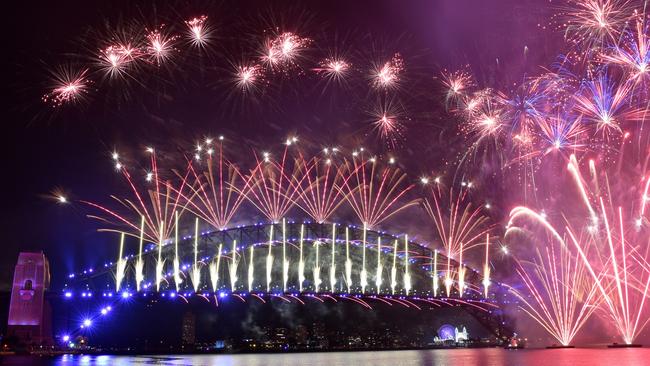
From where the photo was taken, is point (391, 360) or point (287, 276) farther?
point (287, 276)

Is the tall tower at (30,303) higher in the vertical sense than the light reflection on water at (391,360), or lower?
higher

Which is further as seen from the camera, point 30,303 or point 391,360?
point 30,303

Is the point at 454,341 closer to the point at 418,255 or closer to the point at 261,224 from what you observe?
the point at 418,255

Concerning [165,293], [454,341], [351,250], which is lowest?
[454,341]

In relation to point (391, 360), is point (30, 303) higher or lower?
higher

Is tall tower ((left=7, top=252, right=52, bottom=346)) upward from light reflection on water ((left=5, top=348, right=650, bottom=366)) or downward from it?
upward

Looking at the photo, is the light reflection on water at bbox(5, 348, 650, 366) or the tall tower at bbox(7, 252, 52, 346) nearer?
the light reflection on water at bbox(5, 348, 650, 366)

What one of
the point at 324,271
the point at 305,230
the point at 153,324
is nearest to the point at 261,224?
the point at 305,230

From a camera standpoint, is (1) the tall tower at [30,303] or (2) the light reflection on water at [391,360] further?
(1) the tall tower at [30,303]
